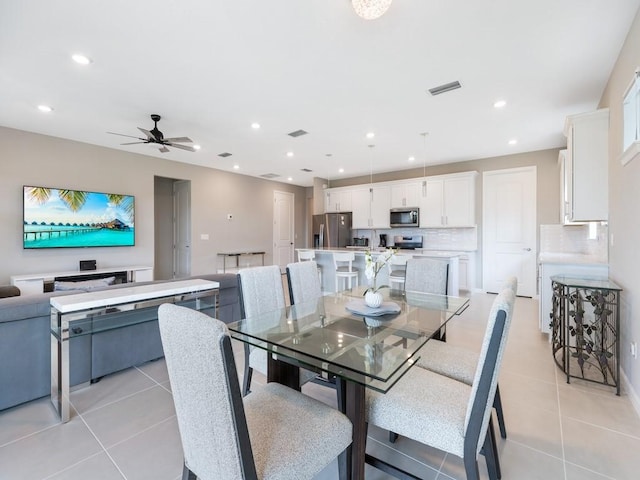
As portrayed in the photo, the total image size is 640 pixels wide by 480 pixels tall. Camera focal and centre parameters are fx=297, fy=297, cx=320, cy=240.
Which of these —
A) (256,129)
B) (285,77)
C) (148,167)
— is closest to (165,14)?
(285,77)

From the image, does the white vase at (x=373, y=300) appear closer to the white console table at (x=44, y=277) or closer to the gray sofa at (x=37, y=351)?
the gray sofa at (x=37, y=351)

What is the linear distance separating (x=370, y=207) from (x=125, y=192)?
5189mm

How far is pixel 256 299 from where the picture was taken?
2.21 m

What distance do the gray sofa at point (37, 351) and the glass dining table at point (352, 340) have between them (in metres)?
1.38

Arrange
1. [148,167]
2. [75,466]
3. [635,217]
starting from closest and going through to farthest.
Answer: [75,466] → [635,217] → [148,167]

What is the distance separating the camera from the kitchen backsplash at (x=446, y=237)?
→ 20.2 feet

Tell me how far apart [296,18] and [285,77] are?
807 millimetres

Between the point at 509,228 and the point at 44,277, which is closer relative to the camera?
the point at 44,277

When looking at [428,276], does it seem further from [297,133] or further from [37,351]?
[37,351]

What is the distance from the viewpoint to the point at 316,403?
4.37ft

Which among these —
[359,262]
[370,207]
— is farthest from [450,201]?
[359,262]

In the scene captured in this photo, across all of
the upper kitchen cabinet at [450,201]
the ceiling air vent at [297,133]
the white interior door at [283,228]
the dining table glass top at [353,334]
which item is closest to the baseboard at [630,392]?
the dining table glass top at [353,334]

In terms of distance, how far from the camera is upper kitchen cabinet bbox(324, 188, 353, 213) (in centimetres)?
774

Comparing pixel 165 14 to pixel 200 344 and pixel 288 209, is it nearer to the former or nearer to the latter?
pixel 200 344
